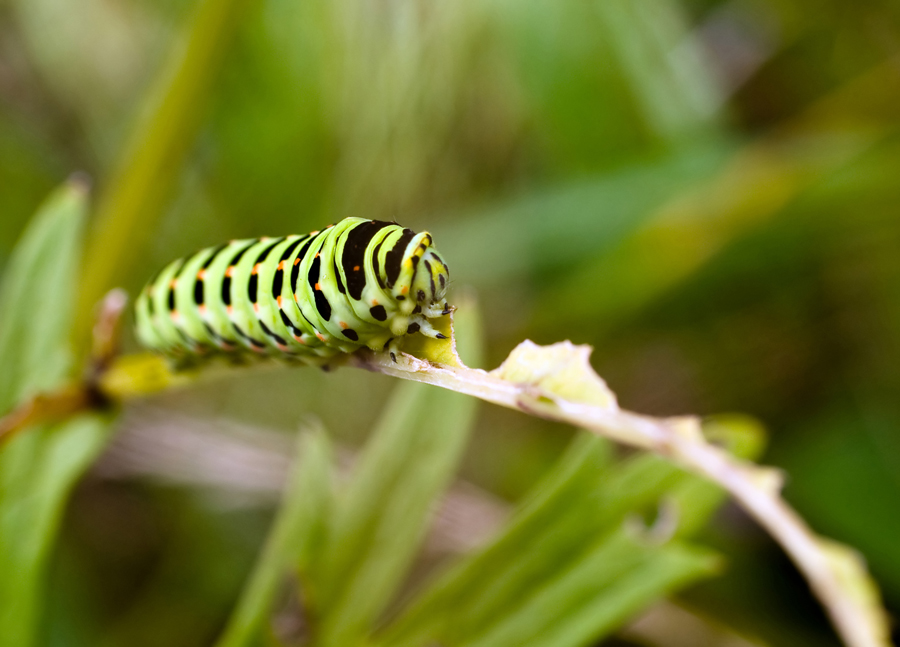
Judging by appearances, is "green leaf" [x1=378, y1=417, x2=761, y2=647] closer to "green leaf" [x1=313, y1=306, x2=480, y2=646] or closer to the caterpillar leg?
"green leaf" [x1=313, y1=306, x2=480, y2=646]

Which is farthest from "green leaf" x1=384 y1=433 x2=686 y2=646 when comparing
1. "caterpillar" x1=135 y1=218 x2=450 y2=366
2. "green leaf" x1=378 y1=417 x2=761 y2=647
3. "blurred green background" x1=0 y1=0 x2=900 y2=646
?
"blurred green background" x1=0 y1=0 x2=900 y2=646

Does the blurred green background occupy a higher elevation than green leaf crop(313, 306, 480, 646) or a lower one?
higher

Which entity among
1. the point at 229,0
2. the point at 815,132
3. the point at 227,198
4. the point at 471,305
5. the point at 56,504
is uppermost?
the point at 815,132

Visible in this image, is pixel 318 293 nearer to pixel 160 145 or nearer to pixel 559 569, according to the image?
pixel 559 569

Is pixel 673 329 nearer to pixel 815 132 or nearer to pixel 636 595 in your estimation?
pixel 815 132

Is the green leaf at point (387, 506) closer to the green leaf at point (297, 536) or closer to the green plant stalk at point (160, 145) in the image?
the green leaf at point (297, 536)

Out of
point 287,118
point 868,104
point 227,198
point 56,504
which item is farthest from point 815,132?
point 56,504

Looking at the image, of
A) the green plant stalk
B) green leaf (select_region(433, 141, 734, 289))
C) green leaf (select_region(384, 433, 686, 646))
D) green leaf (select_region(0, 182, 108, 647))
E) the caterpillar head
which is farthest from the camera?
green leaf (select_region(433, 141, 734, 289))
